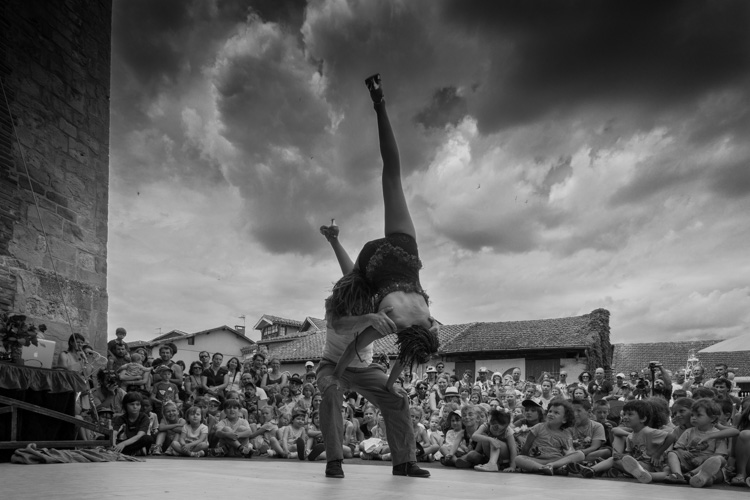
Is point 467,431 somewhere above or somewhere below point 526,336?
below

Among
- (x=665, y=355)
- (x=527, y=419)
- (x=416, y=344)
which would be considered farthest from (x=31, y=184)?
→ (x=665, y=355)

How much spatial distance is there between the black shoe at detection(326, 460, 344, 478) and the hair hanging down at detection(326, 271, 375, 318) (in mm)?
1113

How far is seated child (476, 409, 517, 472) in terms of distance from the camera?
6.27m

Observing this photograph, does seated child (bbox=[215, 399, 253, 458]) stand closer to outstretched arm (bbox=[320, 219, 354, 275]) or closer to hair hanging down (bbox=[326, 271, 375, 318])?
outstretched arm (bbox=[320, 219, 354, 275])

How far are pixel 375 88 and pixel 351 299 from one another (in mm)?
1240

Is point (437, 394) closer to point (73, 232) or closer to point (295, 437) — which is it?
point (295, 437)

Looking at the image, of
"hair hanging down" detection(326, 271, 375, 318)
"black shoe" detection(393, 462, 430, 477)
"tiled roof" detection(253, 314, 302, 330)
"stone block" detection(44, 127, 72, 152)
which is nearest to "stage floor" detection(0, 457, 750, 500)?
"black shoe" detection(393, 462, 430, 477)

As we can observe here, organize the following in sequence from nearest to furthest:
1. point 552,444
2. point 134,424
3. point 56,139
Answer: point 552,444 → point 134,424 → point 56,139

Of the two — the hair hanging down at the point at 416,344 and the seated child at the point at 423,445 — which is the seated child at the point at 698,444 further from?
the seated child at the point at 423,445

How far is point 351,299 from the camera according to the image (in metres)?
3.61

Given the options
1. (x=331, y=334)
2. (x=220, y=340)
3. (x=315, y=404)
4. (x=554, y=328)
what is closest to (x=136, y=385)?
(x=315, y=404)

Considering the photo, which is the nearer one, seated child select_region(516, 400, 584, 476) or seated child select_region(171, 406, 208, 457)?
seated child select_region(516, 400, 584, 476)

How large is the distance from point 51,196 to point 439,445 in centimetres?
636

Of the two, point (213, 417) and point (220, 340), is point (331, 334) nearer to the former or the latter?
point (213, 417)
